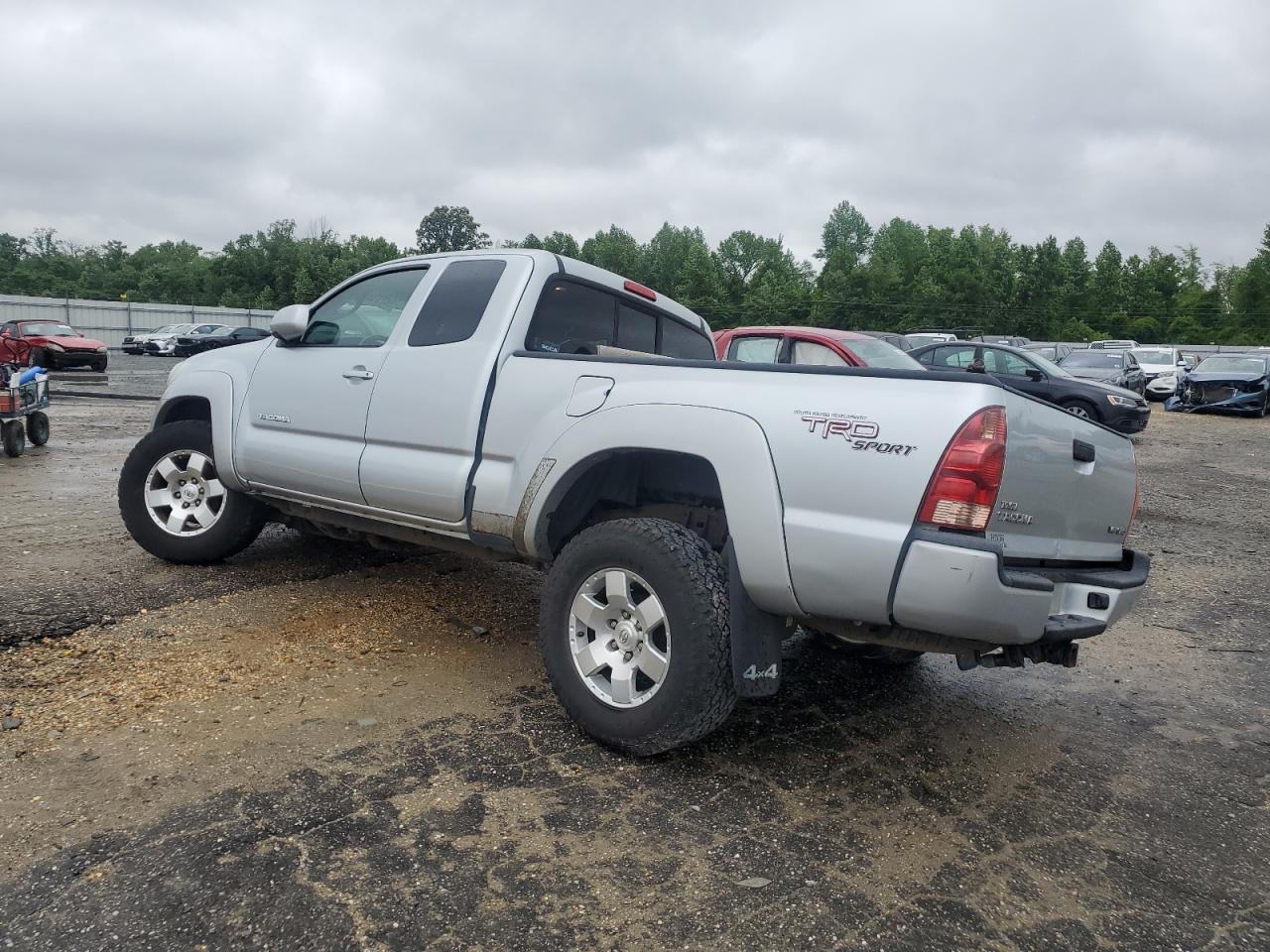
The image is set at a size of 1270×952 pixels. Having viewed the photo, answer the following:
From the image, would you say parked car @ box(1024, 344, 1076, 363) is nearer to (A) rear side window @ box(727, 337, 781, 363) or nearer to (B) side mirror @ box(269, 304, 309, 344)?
(A) rear side window @ box(727, 337, 781, 363)

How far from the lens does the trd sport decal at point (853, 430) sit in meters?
2.89

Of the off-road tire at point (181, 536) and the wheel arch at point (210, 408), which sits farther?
the off-road tire at point (181, 536)

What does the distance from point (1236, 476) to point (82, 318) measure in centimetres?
5643

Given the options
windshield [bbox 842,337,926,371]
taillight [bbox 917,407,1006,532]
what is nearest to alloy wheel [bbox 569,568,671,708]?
taillight [bbox 917,407,1006,532]

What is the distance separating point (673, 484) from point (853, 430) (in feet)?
3.44

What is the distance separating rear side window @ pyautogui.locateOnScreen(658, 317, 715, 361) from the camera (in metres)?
5.35

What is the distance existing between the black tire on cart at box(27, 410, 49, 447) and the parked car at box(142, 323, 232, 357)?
35921 mm

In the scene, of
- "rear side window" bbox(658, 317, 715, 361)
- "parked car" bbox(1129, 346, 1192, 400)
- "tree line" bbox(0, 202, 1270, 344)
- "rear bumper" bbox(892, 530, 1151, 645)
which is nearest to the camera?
"rear bumper" bbox(892, 530, 1151, 645)

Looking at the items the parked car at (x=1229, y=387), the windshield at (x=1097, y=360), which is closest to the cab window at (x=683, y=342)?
the windshield at (x=1097, y=360)

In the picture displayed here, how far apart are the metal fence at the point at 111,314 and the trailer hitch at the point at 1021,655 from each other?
5491 cm

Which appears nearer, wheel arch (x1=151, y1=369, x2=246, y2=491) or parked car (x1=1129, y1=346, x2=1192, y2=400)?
wheel arch (x1=151, y1=369, x2=246, y2=491)

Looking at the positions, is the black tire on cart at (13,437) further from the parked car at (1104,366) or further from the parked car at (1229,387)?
the parked car at (1229,387)

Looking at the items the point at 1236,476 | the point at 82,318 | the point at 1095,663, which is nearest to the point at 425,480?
the point at 1095,663

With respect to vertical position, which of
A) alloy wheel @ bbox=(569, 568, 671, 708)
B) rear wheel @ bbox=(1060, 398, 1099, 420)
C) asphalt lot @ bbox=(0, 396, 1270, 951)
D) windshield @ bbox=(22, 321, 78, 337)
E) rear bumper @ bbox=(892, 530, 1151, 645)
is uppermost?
windshield @ bbox=(22, 321, 78, 337)
